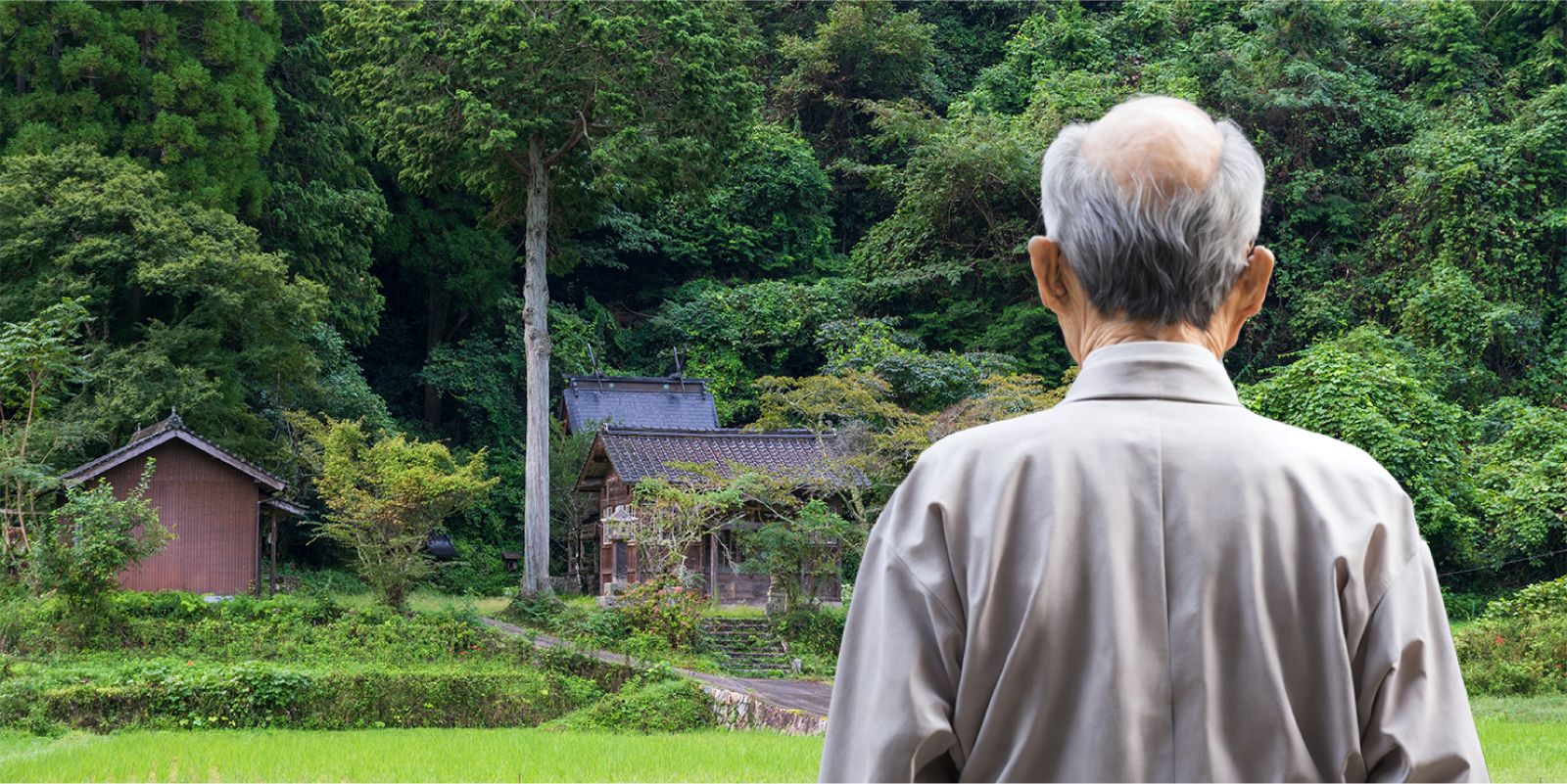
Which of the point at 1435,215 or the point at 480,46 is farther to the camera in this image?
the point at 1435,215

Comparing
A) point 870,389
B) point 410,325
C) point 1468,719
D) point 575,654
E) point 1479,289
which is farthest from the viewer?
point 410,325

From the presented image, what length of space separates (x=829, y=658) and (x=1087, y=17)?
2032cm

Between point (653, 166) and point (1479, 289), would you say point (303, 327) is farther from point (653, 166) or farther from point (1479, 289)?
point (1479, 289)

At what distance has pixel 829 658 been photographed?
15.1 metres

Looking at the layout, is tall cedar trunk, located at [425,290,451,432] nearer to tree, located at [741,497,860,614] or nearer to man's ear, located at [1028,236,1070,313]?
tree, located at [741,497,860,614]

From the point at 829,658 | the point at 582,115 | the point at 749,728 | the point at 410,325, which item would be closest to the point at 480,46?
the point at 582,115

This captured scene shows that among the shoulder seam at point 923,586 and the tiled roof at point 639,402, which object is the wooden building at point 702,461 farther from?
the shoulder seam at point 923,586

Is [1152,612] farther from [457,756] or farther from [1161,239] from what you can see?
[457,756]

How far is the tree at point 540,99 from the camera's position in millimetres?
16984

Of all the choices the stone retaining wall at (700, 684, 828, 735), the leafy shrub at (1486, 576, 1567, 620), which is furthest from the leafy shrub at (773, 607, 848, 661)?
the leafy shrub at (1486, 576, 1567, 620)

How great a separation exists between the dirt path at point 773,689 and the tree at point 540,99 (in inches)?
208

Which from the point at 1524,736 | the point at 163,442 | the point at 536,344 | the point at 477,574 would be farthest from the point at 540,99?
the point at 1524,736

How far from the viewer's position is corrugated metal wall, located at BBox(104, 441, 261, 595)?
53.2 ft

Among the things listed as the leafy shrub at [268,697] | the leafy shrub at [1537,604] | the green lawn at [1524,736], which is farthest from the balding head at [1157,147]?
the leafy shrub at [1537,604]
